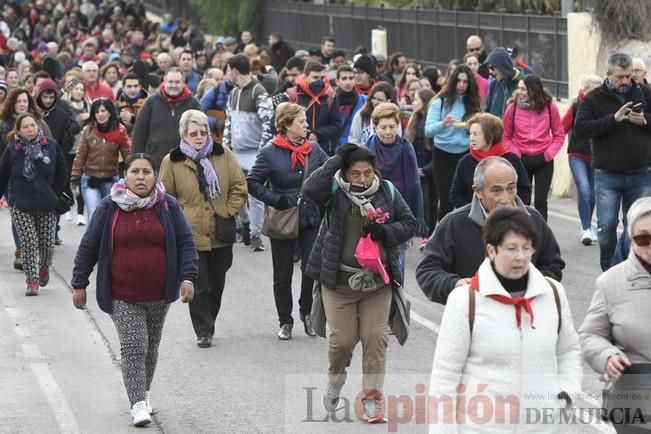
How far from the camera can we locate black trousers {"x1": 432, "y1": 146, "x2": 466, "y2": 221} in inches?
579

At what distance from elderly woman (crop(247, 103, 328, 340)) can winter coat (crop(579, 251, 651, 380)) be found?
5109mm

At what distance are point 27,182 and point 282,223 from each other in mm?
3487

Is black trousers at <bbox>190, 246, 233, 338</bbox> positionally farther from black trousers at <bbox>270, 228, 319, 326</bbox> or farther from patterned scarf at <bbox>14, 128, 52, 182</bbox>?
patterned scarf at <bbox>14, 128, 52, 182</bbox>

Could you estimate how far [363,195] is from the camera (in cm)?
905

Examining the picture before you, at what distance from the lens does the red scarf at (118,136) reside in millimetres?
15828

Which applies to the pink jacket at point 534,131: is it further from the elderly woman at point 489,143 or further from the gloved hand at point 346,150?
the gloved hand at point 346,150

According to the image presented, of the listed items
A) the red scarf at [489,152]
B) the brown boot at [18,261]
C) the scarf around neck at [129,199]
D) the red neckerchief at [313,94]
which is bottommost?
the brown boot at [18,261]

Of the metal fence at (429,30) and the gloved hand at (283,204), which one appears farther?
the metal fence at (429,30)

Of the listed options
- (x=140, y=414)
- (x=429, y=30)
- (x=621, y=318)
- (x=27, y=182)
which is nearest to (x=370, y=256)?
(x=140, y=414)

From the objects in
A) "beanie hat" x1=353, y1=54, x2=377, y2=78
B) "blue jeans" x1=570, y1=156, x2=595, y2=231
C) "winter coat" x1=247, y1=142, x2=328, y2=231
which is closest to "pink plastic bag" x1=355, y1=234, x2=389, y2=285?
"winter coat" x1=247, y1=142, x2=328, y2=231

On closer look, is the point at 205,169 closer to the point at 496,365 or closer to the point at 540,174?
the point at 540,174

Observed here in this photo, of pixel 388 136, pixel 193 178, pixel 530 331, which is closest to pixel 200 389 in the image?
pixel 193 178

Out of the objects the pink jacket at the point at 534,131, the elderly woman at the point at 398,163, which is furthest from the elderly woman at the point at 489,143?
the pink jacket at the point at 534,131

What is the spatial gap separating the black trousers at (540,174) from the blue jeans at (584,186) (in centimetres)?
110
